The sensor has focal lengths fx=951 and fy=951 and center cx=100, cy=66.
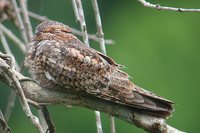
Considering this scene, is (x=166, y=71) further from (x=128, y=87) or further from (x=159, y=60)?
(x=128, y=87)

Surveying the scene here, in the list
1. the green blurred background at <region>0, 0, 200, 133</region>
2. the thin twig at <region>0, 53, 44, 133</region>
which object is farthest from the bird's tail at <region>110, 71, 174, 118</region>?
the green blurred background at <region>0, 0, 200, 133</region>

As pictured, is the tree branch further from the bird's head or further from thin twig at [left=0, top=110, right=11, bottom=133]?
the bird's head

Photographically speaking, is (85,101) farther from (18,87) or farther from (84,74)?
(18,87)

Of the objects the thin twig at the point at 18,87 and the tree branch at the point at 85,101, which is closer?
the thin twig at the point at 18,87

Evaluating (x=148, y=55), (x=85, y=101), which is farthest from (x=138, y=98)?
(x=148, y=55)

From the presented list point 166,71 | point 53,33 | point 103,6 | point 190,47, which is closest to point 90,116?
point 166,71

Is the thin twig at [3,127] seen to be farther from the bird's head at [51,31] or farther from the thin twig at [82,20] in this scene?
the bird's head at [51,31]

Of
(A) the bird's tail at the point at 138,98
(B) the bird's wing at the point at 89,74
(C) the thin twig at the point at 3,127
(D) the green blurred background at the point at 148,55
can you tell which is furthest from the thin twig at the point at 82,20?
(D) the green blurred background at the point at 148,55
